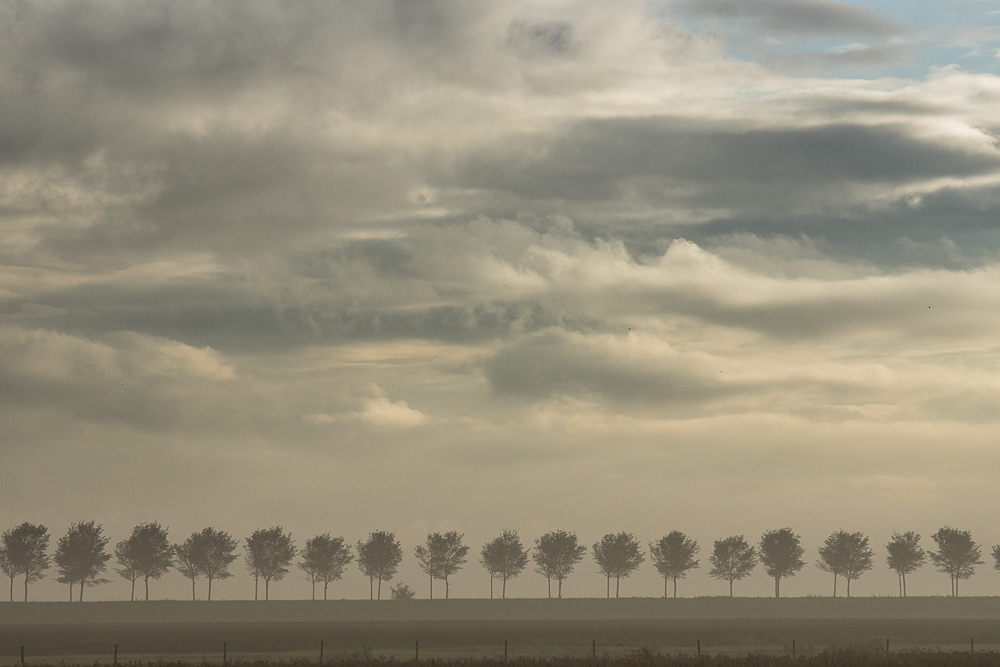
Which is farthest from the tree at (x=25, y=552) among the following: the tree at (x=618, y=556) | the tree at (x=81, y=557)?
the tree at (x=618, y=556)

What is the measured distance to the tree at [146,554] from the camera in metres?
153

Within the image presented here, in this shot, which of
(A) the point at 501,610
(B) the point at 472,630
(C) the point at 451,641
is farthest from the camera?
(A) the point at 501,610

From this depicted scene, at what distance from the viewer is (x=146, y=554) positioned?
15275cm

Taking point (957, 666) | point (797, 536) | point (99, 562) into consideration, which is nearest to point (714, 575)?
point (797, 536)

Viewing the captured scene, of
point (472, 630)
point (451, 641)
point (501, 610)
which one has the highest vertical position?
point (451, 641)

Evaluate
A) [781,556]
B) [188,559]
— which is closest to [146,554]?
[188,559]

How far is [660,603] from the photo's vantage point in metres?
155

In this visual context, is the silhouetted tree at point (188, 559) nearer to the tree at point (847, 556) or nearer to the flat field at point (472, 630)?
the flat field at point (472, 630)

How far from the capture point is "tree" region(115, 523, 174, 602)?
153m

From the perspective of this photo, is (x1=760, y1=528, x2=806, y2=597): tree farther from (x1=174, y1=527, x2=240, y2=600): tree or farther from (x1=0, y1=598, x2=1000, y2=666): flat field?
(x1=174, y1=527, x2=240, y2=600): tree

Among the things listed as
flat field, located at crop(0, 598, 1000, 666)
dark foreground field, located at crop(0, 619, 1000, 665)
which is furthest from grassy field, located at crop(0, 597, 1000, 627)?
dark foreground field, located at crop(0, 619, 1000, 665)

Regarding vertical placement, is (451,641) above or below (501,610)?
above

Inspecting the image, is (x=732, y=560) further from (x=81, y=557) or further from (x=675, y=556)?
(x=81, y=557)

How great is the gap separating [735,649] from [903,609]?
86041mm
